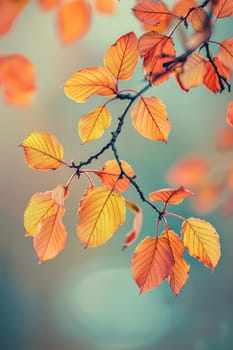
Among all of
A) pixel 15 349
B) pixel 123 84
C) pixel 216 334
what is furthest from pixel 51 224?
Result: pixel 216 334

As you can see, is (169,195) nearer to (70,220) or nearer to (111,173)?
(111,173)

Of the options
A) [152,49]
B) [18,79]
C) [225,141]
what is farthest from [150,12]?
[225,141]

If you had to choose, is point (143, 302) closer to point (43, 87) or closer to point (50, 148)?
point (43, 87)

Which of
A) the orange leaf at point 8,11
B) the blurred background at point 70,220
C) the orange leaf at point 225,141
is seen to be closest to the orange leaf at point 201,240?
the orange leaf at point 8,11

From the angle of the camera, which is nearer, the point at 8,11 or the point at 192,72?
the point at 192,72

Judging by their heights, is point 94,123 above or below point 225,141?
above

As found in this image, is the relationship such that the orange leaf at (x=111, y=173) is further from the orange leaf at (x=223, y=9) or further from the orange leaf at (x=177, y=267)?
the orange leaf at (x=223, y=9)
